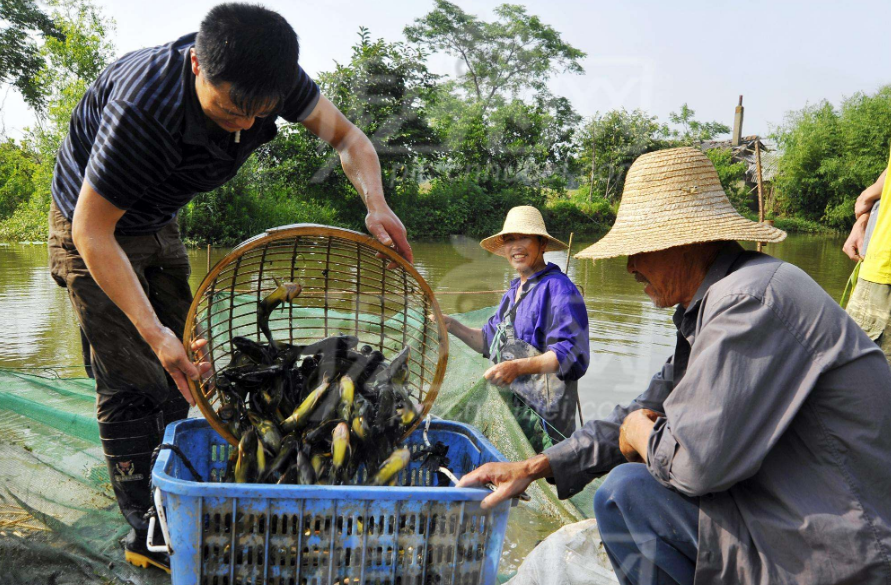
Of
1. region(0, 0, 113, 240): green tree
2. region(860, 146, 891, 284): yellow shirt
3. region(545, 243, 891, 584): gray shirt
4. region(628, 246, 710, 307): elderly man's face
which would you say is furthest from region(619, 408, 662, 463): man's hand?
region(0, 0, 113, 240): green tree

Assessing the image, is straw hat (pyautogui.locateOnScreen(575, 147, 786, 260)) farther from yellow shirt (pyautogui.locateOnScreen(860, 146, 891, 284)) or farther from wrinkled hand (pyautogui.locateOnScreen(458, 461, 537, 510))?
yellow shirt (pyautogui.locateOnScreen(860, 146, 891, 284))

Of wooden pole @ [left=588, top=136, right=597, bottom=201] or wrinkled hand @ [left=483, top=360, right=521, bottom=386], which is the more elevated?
wooden pole @ [left=588, top=136, right=597, bottom=201]

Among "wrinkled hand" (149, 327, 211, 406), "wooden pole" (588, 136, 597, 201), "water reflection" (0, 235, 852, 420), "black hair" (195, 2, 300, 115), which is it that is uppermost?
"wooden pole" (588, 136, 597, 201)

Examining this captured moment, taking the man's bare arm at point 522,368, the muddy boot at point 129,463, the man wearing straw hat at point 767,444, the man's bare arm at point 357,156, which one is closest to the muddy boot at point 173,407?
the muddy boot at point 129,463

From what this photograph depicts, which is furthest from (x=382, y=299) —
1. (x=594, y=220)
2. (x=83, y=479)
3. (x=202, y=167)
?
(x=594, y=220)

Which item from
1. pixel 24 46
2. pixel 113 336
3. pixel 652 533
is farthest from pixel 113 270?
pixel 24 46

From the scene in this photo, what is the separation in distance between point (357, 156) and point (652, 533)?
1.69 meters

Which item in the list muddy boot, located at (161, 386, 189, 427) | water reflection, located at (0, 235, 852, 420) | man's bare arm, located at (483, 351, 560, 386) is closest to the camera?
muddy boot, located at (161, 386, 189, 427)

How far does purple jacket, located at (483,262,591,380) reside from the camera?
9.90 feet

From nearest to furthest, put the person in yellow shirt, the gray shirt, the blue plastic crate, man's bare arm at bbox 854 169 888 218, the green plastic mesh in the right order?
the gray shirt → the blue plastic crate → the green plastic mesh → the person in yellow shirt → man's bare arm at bbox 854 169 888 218

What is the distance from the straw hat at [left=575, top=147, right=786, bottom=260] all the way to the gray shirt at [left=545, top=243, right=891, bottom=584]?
0.25 metres

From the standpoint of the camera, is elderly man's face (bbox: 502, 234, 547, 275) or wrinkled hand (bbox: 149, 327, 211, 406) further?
elderly man's face (bbox: 502, 234, 547, 275)

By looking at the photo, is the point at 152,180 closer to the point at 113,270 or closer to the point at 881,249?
the point at 113,270

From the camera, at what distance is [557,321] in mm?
3070
